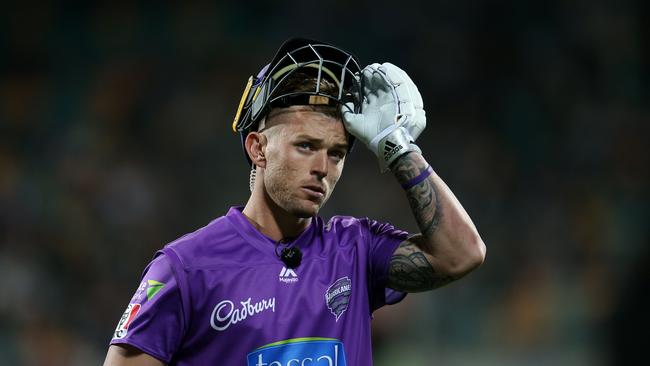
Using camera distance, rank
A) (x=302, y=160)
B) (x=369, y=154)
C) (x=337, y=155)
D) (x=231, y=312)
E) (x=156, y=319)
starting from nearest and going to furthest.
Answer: (x=156, y=319), (x=231, y=312), (x=302, y=160), (x=337, y=155), (x=369, y=154)

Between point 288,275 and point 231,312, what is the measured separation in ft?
0.74

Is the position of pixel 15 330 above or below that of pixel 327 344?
above

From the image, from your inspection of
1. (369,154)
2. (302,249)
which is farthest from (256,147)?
(369,154)

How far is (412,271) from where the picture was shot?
2.77m

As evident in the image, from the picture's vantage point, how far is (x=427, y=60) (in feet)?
28.4

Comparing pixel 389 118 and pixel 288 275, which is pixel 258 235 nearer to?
pixel 288 275

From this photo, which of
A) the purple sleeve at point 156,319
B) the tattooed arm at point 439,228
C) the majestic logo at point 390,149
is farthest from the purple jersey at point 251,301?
the majestic logo at point 390,149

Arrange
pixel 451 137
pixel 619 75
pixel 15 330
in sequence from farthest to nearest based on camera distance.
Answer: pixel 619 75 < pixel 451 137 < pixel 15 330

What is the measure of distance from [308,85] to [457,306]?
4307 mm

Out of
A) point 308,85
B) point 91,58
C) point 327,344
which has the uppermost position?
point 91,58

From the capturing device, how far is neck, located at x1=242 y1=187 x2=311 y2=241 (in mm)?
2814

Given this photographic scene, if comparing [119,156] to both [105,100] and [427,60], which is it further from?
[427,60]

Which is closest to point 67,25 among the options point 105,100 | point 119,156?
point 105,100

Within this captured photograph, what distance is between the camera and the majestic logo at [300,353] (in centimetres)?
256
